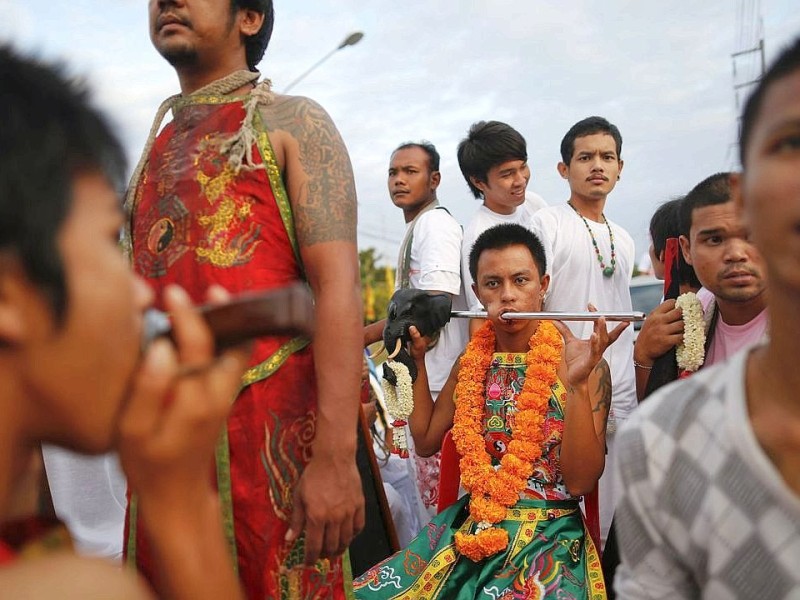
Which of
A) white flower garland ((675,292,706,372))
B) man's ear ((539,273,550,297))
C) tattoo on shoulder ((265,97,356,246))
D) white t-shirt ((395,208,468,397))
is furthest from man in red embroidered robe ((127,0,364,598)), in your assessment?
white t-shirt ((395,208,468,397))

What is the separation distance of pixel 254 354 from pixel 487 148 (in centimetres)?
293

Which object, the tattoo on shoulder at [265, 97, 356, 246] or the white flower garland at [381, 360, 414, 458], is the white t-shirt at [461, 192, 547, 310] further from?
the tattoo on shoulder at [265, 97, 356, 246]

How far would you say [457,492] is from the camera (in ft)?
10.4

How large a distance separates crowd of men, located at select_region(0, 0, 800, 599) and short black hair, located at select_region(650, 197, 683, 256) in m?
0.30

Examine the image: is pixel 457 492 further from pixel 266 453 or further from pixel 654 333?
pixel 266 453

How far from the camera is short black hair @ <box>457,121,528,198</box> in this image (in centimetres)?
442

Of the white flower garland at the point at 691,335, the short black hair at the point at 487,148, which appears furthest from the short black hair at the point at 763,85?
the short black hair at the point at 487,148

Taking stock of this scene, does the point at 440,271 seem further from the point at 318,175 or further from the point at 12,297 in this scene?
the point at 12,297

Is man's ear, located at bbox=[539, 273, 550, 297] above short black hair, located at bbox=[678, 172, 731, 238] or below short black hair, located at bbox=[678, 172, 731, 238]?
below

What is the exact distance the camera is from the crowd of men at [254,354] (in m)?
0.79

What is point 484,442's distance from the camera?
298 centimetres

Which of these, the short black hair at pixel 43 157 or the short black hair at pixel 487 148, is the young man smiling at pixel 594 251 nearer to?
the short black hair at pixel 487 148

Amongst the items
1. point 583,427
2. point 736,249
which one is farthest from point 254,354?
point 736,249

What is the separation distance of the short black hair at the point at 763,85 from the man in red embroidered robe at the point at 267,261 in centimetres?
103
